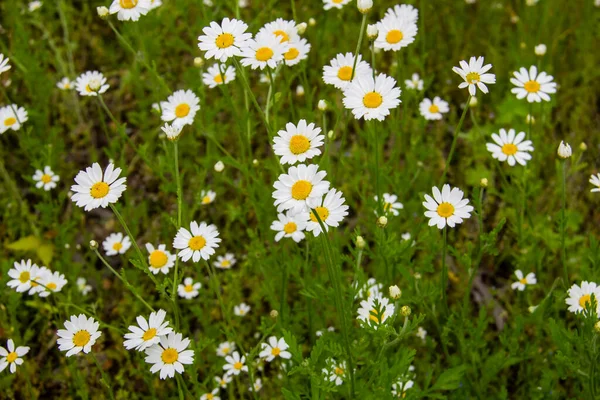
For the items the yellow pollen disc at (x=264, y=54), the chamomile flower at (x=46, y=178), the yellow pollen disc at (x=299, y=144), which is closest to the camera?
the yellow pollen disc at (x=299, y=144)

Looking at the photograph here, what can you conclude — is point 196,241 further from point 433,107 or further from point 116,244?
point 433,107

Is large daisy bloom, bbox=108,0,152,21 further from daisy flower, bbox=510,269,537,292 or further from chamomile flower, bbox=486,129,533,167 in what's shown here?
daisy flower, bbox=510,269,537,292

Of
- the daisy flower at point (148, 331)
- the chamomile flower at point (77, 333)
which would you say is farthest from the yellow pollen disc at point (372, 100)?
the chamomile flower at point (77, 333)

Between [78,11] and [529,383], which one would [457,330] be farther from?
[78,11]

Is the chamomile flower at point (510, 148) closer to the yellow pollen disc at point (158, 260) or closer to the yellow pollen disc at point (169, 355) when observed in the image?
the yellow pollen disc at point (158, 260)

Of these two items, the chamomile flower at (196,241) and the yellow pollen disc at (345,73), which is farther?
the yellow pollen disc at (345,73)

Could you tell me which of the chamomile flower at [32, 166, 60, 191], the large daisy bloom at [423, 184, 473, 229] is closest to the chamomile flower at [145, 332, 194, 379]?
the large daisy bloom at [423, 184, 473, 229]
